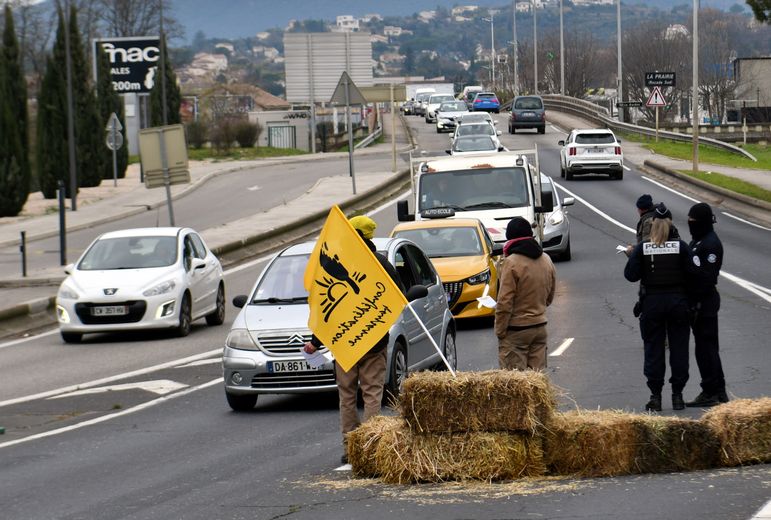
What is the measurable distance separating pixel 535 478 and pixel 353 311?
1.93m

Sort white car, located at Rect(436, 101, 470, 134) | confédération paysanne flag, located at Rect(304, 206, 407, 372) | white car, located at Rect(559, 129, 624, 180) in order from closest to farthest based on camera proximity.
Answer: confédération paysanne flag, located at Rect(304, 206, 407, 372) → white car, located at Rect(559, 129, 624, 180) → white car, located at Rect(436, 101, 470, 134)

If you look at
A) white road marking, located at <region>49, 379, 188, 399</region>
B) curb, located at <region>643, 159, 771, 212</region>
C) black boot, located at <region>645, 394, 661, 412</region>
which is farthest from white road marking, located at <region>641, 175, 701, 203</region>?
black boot, located at <region>645, 394, 661, 412</region>

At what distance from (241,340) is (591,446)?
5.23 metres

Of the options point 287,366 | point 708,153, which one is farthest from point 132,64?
point 287,366

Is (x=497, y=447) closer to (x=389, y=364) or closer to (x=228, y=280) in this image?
(x=389, y=364)

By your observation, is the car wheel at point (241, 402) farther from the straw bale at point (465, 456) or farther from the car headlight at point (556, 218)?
the car headlight at point (556, 218)

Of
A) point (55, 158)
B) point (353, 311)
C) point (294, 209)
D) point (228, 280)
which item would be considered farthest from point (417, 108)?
point (353, 311)

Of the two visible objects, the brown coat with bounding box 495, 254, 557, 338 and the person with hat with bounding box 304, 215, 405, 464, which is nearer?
the person with hat with bounding box 304, 215, 405, 464

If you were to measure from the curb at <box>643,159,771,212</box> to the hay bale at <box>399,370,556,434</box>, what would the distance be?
98.3 ft

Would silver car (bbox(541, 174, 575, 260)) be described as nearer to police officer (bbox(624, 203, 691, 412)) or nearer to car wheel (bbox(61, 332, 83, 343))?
car wheel (bbox(61, 332, 83, 343))

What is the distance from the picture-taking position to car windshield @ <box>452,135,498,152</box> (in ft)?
159

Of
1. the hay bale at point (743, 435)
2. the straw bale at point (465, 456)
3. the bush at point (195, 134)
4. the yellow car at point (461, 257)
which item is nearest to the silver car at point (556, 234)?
the yellow car at point (461, 257)

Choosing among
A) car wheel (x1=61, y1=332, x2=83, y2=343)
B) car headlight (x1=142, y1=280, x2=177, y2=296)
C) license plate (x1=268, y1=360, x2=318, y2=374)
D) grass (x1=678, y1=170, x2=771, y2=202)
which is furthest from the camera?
grass (x1=678, y1=170, x2=771, y2=202)

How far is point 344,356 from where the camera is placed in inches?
410
